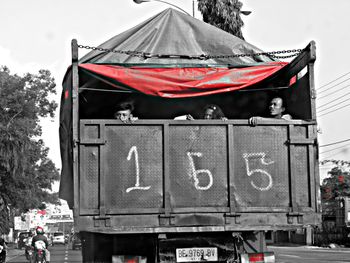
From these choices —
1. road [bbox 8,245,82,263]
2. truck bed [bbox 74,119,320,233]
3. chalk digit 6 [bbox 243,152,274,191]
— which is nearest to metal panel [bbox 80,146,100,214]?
truck bed [bbox 74,119,320,233]

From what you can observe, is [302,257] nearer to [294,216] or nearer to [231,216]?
[294,216]

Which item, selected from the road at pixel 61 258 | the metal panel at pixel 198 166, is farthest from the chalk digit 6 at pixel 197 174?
the road at pixel 61 258

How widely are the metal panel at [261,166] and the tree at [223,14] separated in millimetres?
16632

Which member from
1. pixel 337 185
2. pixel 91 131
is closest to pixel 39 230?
pixel 91 131

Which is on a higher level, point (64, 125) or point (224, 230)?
point (64, 125)

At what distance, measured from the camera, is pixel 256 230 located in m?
8.25

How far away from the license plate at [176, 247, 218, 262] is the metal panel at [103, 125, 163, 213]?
62 centimetres

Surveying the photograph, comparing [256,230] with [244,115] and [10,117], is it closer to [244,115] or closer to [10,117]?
[244,115]

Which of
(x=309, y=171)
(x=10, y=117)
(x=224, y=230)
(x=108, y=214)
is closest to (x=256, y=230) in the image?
(x=224, y=230)

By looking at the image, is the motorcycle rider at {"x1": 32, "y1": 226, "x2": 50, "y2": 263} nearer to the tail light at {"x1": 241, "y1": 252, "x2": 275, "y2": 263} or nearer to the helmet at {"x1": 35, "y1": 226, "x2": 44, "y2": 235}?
the helmet at {"x1": 35, "y1": 226, "x2": 44, "y2": 235}

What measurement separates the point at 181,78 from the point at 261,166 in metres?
1.43

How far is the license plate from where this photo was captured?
835cm

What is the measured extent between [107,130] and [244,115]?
2812 mm

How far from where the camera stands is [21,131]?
43188 mm
